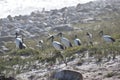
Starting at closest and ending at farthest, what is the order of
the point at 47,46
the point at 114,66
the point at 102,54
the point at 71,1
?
the point at 114,66, the point at 102,54, the point at 47,46, the point at 71,1

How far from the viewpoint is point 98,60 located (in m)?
14.5

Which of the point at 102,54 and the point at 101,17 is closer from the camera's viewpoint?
the point at 102,54

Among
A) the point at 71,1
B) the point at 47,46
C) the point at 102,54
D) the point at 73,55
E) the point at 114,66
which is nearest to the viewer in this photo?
the point at 114,66

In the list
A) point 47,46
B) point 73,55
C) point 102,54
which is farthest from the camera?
point 47,46

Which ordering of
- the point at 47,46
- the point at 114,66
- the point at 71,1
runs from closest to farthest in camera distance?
the point at 114,66, the point at 47,46, the point at 71,1

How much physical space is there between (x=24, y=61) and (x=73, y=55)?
6.37 feet

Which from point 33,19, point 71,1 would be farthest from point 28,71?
point 71,1

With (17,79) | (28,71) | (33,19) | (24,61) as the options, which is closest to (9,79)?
(17,79)

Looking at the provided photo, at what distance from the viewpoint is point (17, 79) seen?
46.3 feet

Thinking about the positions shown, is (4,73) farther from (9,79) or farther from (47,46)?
(47,46)

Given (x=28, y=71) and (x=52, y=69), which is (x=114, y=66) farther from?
(x=28, y=71)

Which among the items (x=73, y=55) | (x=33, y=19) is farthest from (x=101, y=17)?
(x=73, y=55)

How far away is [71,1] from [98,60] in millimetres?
39102

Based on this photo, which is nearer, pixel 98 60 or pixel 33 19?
pixel 98 60
